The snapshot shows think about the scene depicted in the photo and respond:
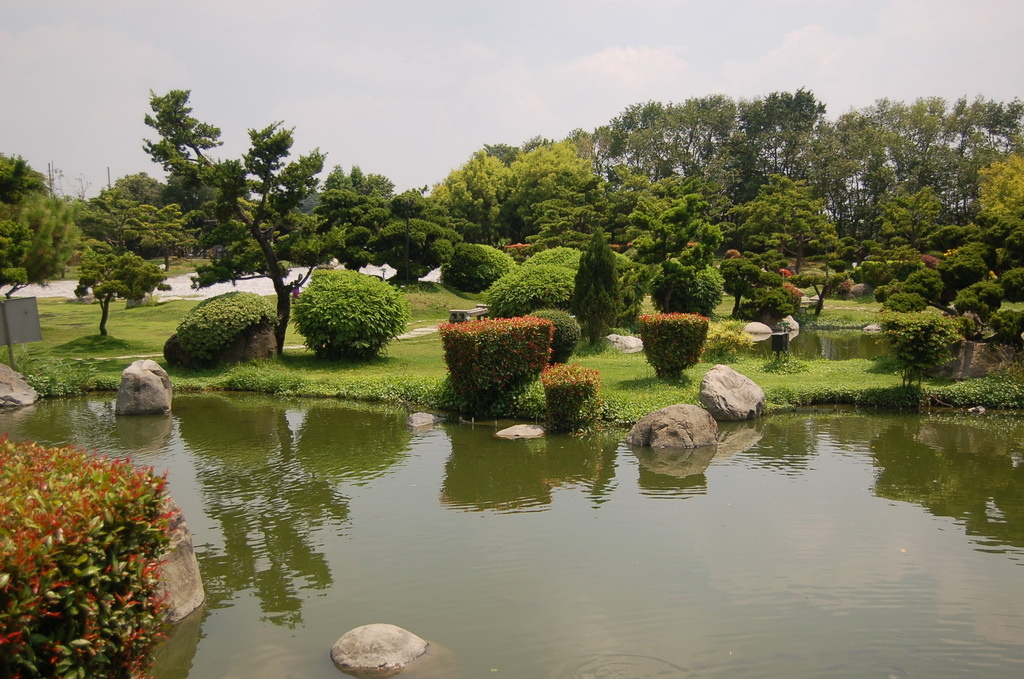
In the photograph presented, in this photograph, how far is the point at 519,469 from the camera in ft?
34.3

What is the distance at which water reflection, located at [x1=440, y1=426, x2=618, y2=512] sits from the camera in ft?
30.3

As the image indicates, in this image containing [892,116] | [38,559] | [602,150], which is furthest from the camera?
[602,150]

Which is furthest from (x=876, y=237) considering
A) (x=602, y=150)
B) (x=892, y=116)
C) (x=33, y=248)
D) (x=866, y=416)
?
(x=33, y=248)

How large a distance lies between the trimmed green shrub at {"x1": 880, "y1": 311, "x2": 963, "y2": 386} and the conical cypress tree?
22.2 ft

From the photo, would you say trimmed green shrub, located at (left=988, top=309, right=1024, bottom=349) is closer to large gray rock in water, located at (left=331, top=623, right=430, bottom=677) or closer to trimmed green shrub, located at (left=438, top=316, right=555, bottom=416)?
trimmed green shrub, located at (left=438, top=316, right=555, bottom=416)

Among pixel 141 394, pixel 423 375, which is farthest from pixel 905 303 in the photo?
pixel 141 394

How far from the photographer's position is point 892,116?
51.3 m

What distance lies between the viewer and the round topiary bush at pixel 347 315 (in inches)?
700

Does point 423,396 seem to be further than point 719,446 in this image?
Yes

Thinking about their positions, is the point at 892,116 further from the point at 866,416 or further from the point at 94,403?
the point at 94,403

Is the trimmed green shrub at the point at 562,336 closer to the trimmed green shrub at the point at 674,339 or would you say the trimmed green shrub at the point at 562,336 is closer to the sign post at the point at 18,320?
the trimmed green shrub at the point at 674,339

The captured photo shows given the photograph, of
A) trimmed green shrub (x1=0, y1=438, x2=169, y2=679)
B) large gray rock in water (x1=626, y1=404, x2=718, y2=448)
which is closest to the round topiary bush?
large gray rock in water (x1=626, y1=404, x2=718, y2=448)

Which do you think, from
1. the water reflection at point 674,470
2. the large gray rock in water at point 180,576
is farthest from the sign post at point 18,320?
the water reflection at point 674,470

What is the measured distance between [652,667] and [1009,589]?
11.0 feet
